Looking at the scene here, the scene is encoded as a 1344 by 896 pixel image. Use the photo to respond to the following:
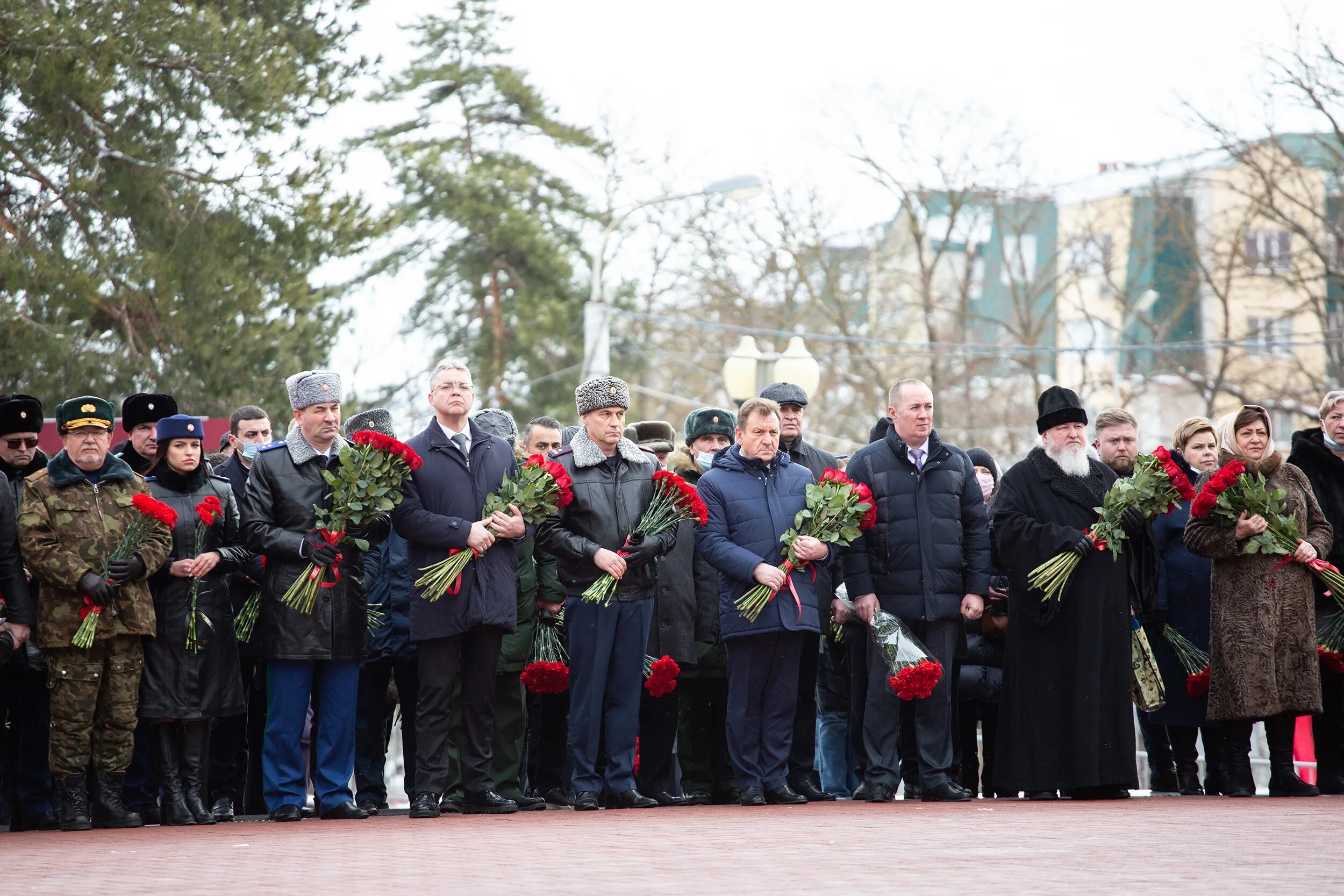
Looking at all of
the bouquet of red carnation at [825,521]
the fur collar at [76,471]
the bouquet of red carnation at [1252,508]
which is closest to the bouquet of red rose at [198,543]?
the fur collar at [76,471]

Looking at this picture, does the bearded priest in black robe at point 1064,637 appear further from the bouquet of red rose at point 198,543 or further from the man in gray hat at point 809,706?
the bouquet of red rose at point 198,543

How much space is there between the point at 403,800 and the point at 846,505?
7583 mm

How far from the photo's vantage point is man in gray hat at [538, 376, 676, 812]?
9773 millimetres

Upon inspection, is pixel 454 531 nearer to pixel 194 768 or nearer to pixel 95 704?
pixel 194 768

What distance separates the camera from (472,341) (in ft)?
102

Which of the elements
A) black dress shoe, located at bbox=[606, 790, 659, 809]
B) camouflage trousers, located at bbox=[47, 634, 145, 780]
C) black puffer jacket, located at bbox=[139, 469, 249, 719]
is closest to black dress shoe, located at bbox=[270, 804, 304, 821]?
black puffer jacket, located at bbox=[139, 469, 249, 719]

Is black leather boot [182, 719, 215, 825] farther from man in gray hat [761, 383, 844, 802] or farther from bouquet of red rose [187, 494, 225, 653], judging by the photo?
man in gray hat [761, 383, 844, 802]

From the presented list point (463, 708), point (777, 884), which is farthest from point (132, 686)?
point (777, 884)

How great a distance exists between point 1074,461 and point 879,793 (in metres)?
2.29

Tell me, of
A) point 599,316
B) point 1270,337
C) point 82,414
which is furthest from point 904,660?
point 1270,337

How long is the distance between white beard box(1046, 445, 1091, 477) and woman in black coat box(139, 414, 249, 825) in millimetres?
4811

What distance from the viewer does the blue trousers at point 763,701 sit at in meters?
9.94

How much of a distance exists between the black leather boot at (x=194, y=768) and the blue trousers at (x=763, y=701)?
301 centimetres

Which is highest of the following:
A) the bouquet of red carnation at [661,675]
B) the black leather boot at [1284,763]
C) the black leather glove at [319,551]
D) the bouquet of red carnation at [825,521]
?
the bouquet of red carnation at [825,521]
